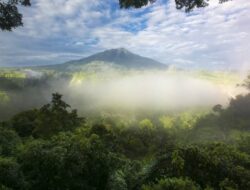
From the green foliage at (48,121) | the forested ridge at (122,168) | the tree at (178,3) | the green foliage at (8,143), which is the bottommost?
the green foliage at (48,121)

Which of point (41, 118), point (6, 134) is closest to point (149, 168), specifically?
point (6, 134)

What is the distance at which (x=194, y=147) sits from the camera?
1623cm

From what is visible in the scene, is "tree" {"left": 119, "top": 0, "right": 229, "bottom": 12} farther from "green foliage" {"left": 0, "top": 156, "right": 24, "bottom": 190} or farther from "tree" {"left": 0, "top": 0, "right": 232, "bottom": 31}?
"green foliage" {"left": 0, "top": 156, "right": 24, "bottom": 190}

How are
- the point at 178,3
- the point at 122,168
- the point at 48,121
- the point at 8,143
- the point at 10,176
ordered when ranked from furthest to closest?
the point at 48,121
the point at 8,143
the point at 122,168
the point at 10,176
the point at 178,3

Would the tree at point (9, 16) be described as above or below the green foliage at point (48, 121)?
above

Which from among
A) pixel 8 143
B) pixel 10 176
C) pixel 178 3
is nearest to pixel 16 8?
pixel 178 3

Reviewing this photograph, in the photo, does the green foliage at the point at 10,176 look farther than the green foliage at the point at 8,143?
No

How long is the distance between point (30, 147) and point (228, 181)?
10246mm

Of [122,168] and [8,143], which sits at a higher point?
[122,168]

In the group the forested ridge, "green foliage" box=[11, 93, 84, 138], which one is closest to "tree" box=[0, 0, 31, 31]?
the forested ridge

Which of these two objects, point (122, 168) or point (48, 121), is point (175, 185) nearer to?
point (122, 168)

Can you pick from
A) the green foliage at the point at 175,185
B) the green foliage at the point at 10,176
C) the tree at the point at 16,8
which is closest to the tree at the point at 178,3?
the tree at the point at 16,8

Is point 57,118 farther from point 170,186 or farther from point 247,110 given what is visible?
point 247,110

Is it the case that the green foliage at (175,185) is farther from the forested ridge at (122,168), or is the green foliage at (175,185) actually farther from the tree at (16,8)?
the tree at (16,8)
